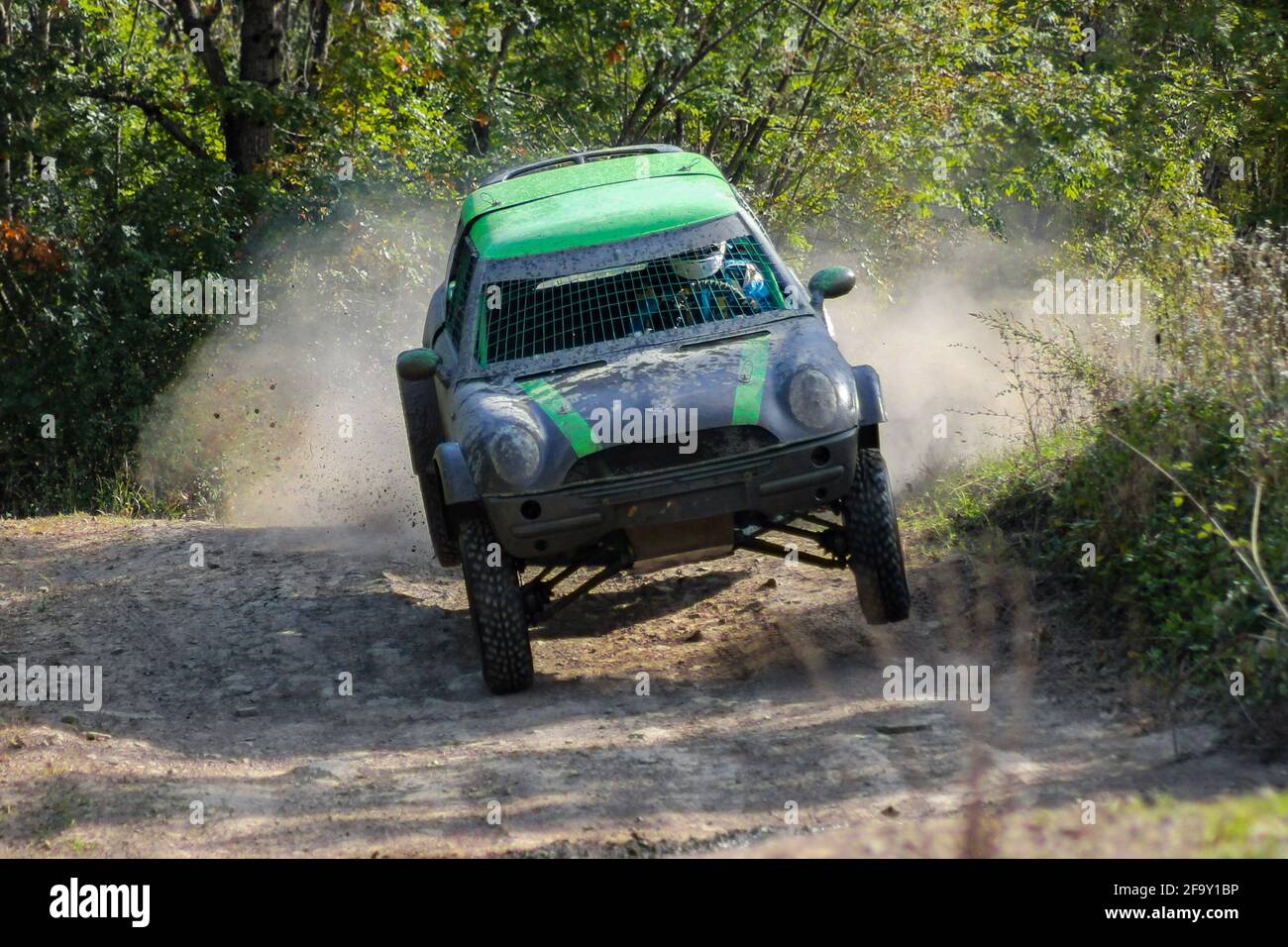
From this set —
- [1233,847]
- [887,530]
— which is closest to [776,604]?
[887,530]

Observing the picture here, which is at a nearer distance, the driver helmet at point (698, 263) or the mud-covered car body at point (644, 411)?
the mud-covered car body at point (644, 411)

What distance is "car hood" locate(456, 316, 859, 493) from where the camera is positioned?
630cm

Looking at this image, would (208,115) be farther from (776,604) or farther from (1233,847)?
(1233,847)

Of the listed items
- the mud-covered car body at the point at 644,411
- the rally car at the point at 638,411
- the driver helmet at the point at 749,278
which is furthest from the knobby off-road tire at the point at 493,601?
the driver helmet at the point at 749,278

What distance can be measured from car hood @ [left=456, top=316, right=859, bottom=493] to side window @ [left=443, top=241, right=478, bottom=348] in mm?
905

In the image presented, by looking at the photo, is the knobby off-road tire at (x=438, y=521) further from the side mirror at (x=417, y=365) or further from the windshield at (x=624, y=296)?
the windshield at (x=624, y=296)

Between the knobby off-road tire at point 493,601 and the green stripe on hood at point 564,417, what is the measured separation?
0.60m

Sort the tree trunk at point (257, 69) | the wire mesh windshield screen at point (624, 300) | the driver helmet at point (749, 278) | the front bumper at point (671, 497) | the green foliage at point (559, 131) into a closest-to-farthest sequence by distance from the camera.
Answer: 1. the front bumper at point (671, 497)
2. the wire mesh windshield screen at point (624, 300)
3. the driver helmet at point (749, 278)
4. the green foliage at point (559, 131)
5. the tree trunk at point (257, 69)

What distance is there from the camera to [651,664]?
731 cm

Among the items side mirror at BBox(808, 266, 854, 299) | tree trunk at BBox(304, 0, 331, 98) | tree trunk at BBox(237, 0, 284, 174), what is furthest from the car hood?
tree trunk at BBox(304, 0, 331, 98)

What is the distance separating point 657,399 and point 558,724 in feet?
4.89

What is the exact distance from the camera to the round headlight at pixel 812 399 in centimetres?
634

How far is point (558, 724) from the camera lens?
626cm

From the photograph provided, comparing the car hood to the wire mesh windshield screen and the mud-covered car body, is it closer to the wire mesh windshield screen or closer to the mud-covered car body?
the mud-covered car body
